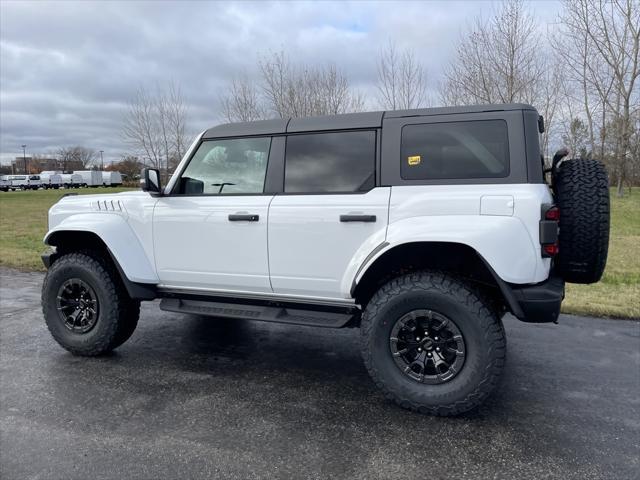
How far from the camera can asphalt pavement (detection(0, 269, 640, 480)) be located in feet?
8.64

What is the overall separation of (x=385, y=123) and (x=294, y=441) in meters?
2.21

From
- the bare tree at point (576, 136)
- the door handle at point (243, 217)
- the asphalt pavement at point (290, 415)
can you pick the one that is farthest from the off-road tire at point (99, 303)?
the bare tree at point (576, 136)

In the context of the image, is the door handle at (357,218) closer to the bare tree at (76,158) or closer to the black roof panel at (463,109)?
the black roof panel at (463,109)

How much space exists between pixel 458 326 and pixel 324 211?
120 centimetres

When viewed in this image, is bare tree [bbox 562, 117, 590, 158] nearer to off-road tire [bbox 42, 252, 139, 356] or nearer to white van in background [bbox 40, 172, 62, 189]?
off-road tire [bbox 42, 252, 139, 356]

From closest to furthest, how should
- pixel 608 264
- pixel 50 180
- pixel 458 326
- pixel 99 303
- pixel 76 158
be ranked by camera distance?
pixel 458 326 → pixel 99 303 → pixel 608 264 → pixel 50 180 → pixel 76 158

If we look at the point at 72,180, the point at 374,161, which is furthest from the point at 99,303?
the point at 72,180

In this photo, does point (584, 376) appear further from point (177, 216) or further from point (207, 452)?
point (177, 216)

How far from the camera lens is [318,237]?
350 cm

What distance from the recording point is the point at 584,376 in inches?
148

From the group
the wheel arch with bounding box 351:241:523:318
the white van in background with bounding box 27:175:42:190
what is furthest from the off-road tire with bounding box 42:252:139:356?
the white van in background with bounding box 27:175:42:190

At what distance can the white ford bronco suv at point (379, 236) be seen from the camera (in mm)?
3059

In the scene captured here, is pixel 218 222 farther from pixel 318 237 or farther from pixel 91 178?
pixel 91 178

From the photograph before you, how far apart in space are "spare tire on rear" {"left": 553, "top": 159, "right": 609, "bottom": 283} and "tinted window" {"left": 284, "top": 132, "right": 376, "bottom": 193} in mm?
1311
